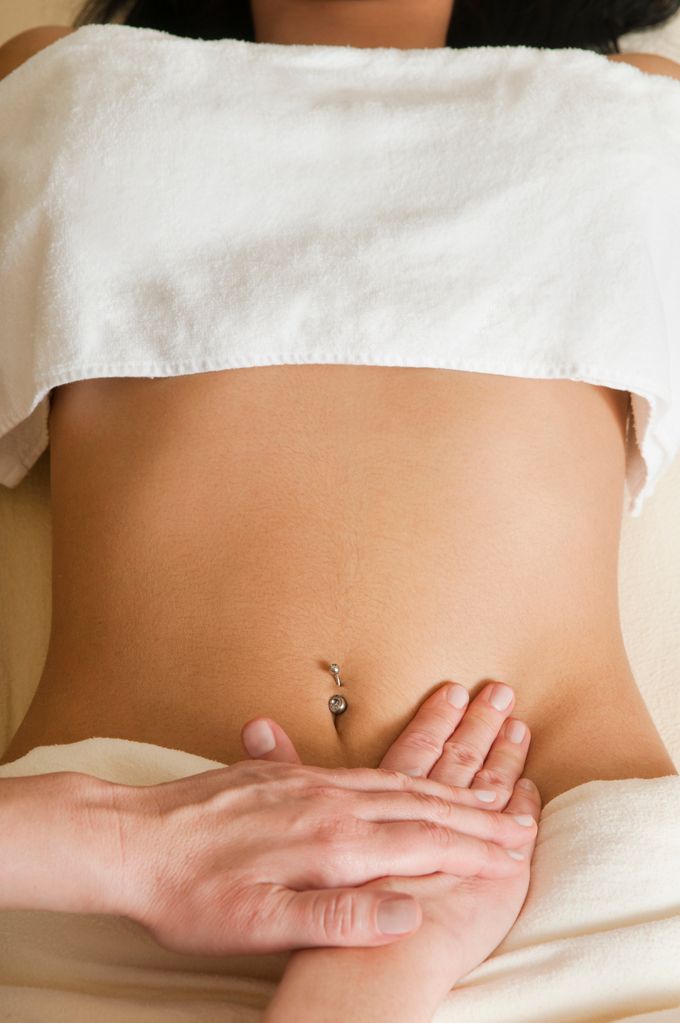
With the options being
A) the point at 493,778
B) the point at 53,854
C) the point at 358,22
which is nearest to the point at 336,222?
the point at 358,22

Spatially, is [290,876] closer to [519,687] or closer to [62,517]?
[519,687]

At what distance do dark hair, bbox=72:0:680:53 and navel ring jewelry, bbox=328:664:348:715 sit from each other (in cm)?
115

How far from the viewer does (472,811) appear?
0.89m

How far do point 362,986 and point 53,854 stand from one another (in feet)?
0.76

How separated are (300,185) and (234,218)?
0.26 feet

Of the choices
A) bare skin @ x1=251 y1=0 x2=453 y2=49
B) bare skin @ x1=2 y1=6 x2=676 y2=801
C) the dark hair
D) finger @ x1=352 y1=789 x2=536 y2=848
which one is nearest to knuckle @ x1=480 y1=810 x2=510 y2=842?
finger @ x1=352 y1=789 x2=536 y2=848

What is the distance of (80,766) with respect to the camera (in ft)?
3.07

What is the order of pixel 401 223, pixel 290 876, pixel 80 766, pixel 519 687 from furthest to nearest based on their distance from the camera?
pixel 401 223, pixel 519 687, pixel 80 766, pixel 290 876

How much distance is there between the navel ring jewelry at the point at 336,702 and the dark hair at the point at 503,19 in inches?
45.3

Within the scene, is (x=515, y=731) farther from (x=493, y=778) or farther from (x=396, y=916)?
(x=396, y=916)

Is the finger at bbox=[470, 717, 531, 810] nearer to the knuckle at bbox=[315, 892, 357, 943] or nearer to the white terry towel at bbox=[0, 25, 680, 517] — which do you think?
the knuckle at bbox=[315, 892, 357, 943]

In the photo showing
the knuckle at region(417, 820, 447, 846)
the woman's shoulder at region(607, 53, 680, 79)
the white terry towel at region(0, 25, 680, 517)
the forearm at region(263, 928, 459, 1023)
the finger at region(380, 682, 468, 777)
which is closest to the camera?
the forearm at region(263, 928, 459, 1023)

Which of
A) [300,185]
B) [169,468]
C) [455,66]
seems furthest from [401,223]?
[169,468]

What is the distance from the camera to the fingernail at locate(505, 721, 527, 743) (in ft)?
3.39
